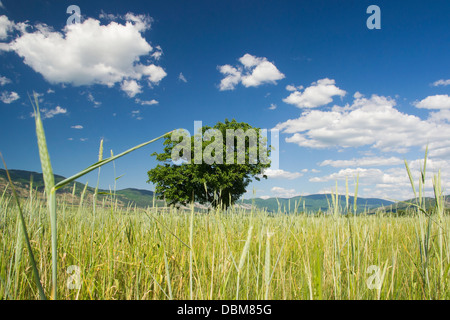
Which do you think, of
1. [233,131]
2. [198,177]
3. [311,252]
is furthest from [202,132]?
[311,252]

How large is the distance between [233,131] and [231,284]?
3278 centimetres

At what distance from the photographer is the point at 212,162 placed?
32438mm

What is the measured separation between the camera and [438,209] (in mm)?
1611

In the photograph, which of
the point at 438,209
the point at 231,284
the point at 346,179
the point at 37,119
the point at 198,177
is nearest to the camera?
the point at 37,119

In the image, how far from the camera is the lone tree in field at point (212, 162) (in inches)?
1241

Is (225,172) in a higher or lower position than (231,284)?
higher

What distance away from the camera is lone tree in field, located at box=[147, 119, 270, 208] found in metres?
31.5

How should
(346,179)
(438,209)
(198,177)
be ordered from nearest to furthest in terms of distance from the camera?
(346,179)
(438,209)
(198,177)
